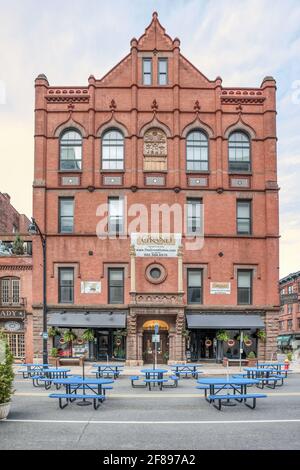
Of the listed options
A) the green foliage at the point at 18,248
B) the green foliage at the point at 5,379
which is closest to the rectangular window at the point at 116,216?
the green foliage at the point at 18,248

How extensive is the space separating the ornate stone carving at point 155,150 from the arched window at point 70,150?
4.52 metres

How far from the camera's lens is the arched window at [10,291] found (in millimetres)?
34147

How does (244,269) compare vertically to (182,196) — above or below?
below

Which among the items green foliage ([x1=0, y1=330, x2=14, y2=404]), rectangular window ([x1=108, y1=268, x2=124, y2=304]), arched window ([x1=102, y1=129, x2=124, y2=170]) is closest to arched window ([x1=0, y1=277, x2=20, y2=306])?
rectangular window ([x1=108, y1=268, x2=124, y2=304])

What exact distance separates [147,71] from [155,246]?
1219cm

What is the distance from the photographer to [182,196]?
112ft

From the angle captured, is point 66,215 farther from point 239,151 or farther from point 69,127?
point 239,151

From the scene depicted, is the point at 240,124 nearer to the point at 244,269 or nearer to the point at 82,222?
the point at 244,269

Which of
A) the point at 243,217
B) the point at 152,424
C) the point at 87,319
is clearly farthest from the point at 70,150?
the point at 152,424

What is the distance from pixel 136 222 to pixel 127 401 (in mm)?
17477

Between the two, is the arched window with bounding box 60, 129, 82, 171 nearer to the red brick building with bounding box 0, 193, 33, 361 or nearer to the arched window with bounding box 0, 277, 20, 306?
the red brick building with bounding box 0, 193, 33, 361
